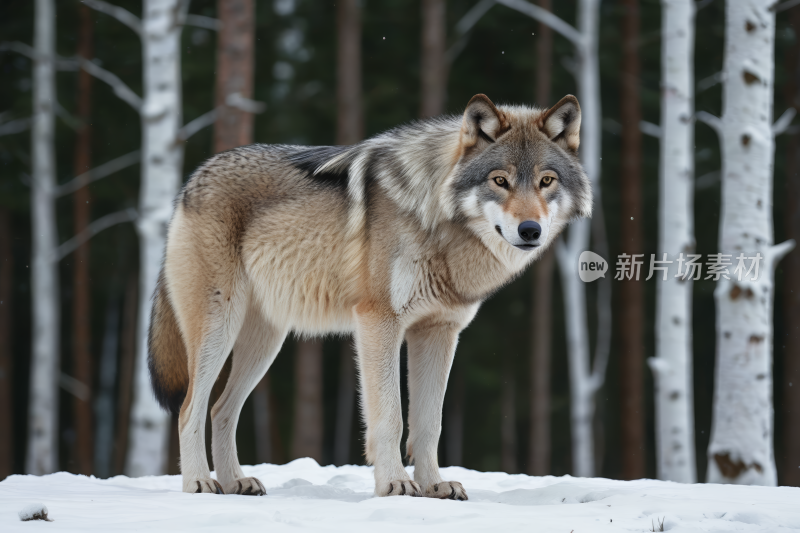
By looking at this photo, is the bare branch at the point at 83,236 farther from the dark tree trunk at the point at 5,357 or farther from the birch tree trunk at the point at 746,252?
the birch tree trunk at the point at 746,252

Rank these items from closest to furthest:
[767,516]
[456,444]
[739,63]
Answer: [767,516]
[739,63]
[456,444]

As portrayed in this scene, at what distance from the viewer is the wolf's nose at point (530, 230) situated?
3621 millimetres

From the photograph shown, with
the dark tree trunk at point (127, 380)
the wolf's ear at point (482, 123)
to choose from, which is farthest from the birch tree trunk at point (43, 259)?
the wolf's ear at point (482, 123)

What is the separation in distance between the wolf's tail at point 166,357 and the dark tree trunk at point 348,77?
667 cm

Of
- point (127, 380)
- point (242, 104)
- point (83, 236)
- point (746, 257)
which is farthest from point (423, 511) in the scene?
point (127, 380)

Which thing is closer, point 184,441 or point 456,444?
point 184,441

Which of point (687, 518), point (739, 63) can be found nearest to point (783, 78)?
point (739, 63)

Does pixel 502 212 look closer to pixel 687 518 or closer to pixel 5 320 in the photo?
pixel 687 518

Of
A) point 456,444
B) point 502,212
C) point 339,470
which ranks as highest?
point 502,212

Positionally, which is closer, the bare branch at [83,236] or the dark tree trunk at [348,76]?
the bare branch at [83,236]

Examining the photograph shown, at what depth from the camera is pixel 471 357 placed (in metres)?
15.6

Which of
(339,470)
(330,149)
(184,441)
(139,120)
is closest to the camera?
(184,441)

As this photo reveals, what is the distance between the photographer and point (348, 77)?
11.8m

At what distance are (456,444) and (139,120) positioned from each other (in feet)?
30.9
